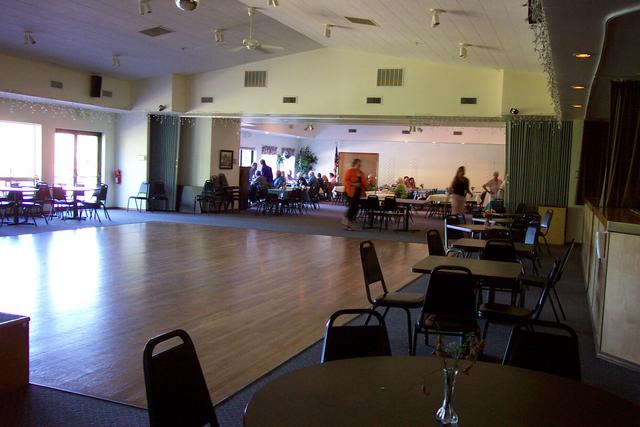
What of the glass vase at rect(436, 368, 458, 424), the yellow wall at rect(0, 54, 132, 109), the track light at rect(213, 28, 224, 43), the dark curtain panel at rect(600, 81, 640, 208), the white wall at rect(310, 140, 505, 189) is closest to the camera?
the glass vase at rect(436, 368, 458, 424)

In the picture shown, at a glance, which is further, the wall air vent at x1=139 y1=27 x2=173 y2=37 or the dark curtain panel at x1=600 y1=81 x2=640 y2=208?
the wall air vent at x1=139 y1=27 x2=173 y2=37

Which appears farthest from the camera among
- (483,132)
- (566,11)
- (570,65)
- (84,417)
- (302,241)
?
(483,132)

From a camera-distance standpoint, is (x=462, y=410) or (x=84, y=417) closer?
(x=462, y=410)

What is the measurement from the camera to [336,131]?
2483 centimetres

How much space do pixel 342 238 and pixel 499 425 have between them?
9.99 meters

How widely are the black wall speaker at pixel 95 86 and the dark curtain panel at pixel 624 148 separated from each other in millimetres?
12105

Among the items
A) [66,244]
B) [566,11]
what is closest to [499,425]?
[566,11]

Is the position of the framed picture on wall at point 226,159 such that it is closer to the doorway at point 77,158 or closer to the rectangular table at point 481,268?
the doorway at point 77,158

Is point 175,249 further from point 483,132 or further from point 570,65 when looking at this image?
point 483,132

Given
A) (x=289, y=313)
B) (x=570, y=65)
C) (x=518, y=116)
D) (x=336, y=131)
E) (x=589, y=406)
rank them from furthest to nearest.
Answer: (x=336, y=131), (x=518, y=116), (x=570, y=65), (x=289, y=313), (x=589, y=406)

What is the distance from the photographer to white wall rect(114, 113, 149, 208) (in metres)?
16.4

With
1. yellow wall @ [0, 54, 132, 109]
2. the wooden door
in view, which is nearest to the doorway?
yellow wall @ [0, 54, 132, 109]

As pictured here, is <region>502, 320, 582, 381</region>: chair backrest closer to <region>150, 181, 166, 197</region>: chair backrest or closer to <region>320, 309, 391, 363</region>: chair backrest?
<region>320, 309, 391, 363</region>: chair backrest

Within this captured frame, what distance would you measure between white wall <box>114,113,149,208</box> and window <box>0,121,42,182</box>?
2603 millimetres
